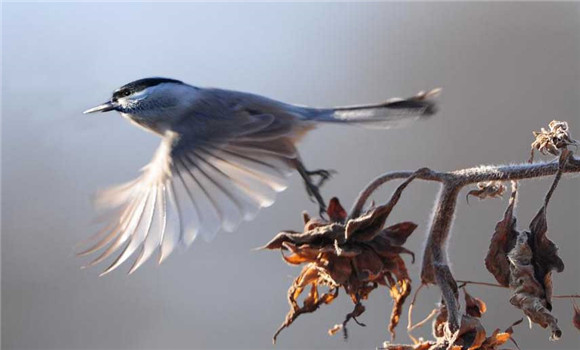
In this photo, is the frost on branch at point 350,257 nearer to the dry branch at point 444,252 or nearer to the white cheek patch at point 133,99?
the dry branch at point 444,252

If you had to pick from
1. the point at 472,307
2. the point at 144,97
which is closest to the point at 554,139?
the point at 472,307

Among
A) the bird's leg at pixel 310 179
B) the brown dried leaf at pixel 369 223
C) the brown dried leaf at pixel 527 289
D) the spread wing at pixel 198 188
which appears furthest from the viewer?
the bird's leg at pixel 310 179

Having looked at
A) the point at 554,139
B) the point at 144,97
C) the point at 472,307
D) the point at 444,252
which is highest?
the point at 144,97

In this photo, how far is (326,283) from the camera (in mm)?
1263

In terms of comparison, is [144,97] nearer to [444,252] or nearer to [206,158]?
[206,158]

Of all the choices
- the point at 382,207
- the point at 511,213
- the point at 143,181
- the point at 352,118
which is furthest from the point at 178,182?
the point at 511,213

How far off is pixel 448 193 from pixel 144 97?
743 mm

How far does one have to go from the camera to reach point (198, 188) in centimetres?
156

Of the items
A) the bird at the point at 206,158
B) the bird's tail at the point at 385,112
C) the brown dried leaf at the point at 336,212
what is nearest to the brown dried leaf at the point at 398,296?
the brown dried leaf at the point at 336,212

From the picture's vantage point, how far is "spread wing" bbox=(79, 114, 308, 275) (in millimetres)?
1451

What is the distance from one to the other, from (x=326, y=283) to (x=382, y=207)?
0.55 ft

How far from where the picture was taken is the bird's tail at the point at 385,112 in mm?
1503

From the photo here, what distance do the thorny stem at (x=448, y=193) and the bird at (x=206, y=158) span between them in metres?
0.32

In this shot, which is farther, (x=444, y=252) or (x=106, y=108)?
(x=106, y=108)
